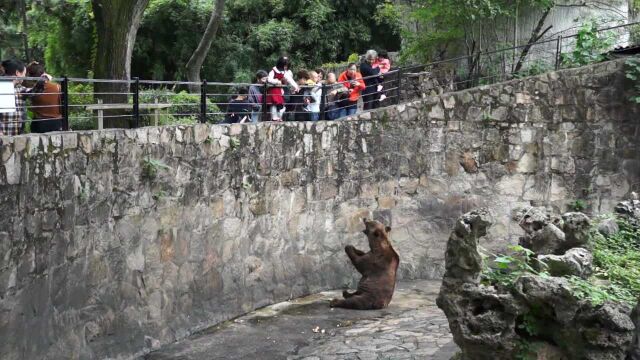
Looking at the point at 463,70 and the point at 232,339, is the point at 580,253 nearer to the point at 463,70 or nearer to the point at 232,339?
the point at 232,339

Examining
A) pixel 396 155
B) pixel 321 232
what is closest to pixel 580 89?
pixel 396 155

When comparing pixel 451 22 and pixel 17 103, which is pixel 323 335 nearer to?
pixel 17 103

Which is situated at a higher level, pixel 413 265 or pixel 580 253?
pixel 580 253

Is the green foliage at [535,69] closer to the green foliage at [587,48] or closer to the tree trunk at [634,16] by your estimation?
the green foliage at [587,48]

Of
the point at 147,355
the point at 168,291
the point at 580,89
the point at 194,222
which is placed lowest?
the point at 147,355

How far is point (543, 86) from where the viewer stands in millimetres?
13789

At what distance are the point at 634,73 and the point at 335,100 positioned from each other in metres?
5.09

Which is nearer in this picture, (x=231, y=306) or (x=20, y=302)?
(x=20, y=302)

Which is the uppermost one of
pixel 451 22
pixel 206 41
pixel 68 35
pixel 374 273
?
pixel 68 35

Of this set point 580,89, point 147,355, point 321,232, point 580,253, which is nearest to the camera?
point 580,253

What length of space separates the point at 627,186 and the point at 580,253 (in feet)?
27.5

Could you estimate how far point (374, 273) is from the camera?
Answer: 1112 cm

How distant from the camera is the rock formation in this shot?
18.3ft

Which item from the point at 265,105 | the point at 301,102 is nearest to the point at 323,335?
the point at 265,105
